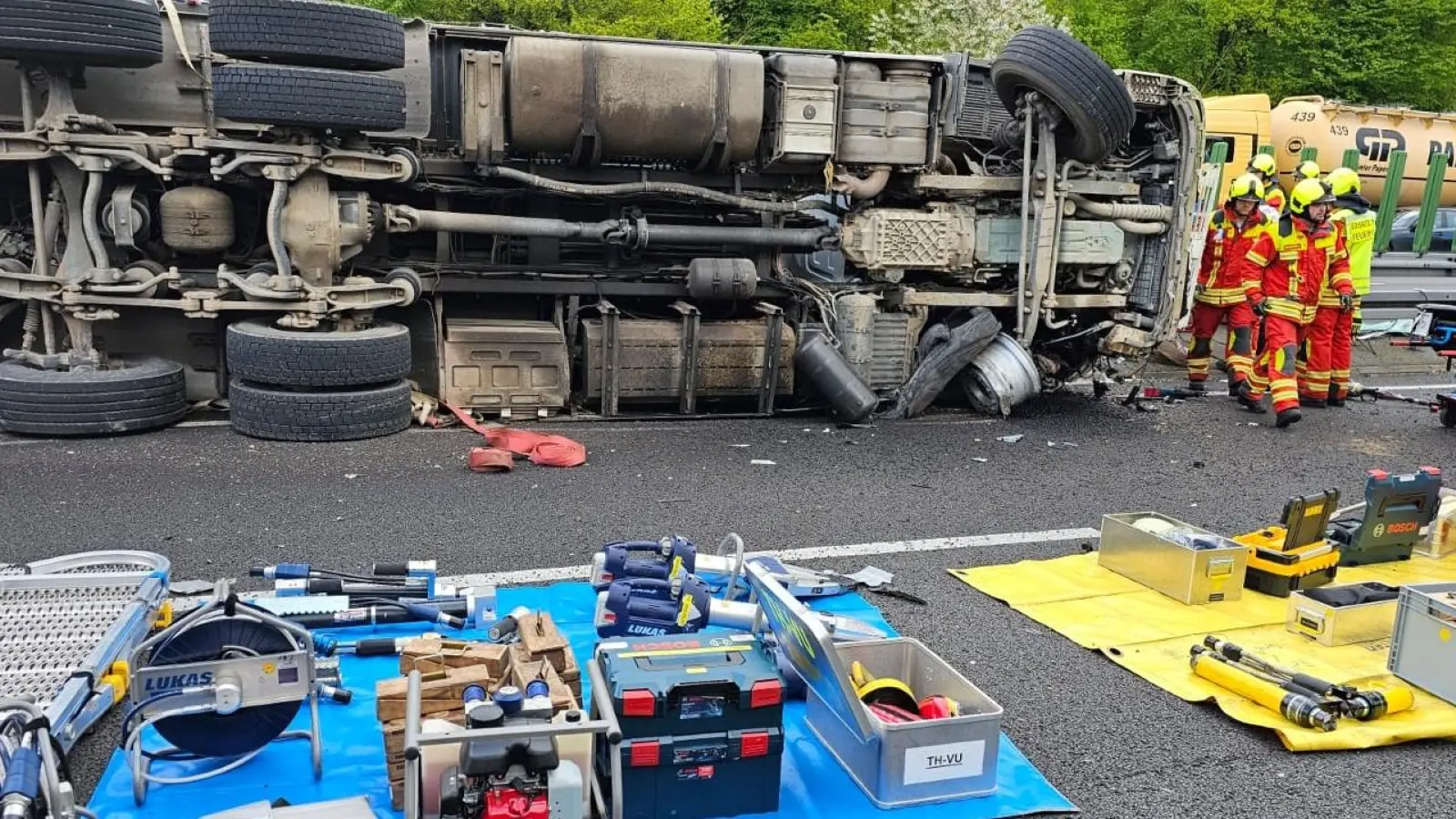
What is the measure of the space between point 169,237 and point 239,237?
0.63m

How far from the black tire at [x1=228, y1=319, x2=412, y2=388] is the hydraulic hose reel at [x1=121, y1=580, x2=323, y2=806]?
4011 mm

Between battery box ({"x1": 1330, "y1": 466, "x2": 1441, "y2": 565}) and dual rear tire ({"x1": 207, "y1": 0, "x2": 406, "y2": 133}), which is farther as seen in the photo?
dual rear tire ({"x1": 207, "y1": 0, "x2": 406, "y2": 133})

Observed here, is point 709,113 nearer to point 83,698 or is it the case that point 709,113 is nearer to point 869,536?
point 869,536

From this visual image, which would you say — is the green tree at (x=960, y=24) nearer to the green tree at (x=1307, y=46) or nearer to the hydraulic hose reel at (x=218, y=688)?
the green tree at (x=1307, y=46)

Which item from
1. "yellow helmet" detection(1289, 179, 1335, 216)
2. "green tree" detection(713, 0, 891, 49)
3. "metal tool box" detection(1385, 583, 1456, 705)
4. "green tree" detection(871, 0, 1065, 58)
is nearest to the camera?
"metal tool box" detection(1385, 583, 1456, 705)

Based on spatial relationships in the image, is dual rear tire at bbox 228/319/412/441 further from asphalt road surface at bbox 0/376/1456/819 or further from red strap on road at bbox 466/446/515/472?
red strap on road at bbox 466/446/515/472

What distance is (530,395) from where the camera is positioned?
8.10m

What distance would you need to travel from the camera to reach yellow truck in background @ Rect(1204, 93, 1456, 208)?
1568 cm

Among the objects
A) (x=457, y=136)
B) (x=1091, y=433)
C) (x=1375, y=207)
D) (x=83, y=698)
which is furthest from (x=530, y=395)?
(x=1375, y=207)

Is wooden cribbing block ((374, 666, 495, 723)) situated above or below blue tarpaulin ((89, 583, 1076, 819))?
above

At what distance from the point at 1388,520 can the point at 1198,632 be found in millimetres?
1737

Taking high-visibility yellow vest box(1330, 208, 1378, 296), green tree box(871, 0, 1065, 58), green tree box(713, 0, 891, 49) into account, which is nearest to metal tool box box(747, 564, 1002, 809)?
high-visibility yellow vest box(1330, 208, 1378, 296)

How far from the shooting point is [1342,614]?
14.7ft

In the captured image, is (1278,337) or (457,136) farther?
(1278,337)
